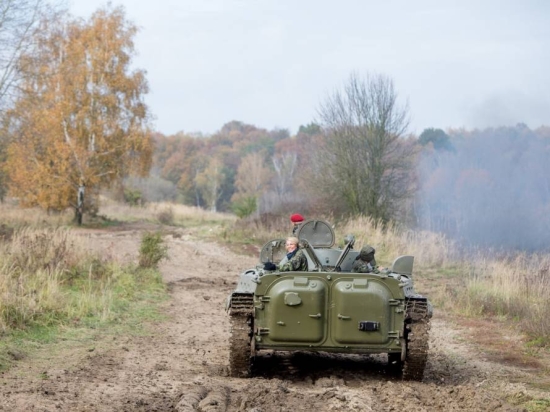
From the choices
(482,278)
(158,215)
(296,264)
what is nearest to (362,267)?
(296,264)

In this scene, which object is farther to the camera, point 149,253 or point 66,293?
point 149,253

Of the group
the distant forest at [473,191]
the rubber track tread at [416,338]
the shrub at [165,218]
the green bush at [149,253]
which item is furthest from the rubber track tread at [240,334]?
the shrub at [165,218]

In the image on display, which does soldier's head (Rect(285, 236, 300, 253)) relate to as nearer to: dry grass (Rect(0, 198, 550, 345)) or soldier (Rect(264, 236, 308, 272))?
soldier (Rect(264, 236, 308, 272))

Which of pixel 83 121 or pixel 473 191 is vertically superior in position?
pixel 83 121

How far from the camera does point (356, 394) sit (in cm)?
741

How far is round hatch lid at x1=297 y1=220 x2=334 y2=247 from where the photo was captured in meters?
10.1

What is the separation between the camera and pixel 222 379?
8.21 meters

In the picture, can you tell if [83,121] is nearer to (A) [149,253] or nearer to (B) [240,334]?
(A) [149,253]

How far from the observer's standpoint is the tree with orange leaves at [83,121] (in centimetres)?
3266

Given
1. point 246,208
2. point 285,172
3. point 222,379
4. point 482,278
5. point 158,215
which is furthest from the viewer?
point 285,172

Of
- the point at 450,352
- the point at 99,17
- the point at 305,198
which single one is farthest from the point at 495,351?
the point at 99,17

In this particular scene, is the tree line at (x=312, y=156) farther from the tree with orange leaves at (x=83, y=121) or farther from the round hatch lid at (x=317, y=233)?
the round hatch lid at (x=317, y=233)

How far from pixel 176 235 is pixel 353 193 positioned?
6.66m

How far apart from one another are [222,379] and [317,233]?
2.64 metres
